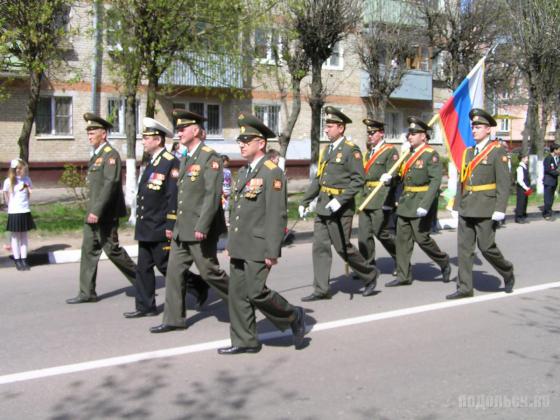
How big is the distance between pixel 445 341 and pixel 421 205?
8.39 feet

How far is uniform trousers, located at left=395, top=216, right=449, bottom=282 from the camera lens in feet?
27.7

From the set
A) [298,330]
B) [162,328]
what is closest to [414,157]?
[298,330]

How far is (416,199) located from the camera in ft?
27.7

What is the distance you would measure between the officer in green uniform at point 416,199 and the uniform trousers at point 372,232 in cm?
30

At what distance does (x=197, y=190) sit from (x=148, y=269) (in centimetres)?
119

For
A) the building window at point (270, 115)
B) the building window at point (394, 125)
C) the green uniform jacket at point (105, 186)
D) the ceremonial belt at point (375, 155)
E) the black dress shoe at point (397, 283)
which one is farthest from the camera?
the building window at point (394, 125)

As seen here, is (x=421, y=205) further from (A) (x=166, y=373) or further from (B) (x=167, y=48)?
(B) (x=167, y=48)

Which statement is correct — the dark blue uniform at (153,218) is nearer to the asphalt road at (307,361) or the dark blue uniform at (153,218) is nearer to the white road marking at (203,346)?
the asphalt road at (307,361)

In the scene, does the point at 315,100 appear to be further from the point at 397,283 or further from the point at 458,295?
the point at 458,295

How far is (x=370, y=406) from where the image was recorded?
4527 millimetres

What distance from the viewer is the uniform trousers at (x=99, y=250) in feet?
24.2

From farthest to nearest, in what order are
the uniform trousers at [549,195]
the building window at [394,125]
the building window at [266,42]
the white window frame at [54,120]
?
the building window at [394,125] → the white window frame at [54,120] → the building window at [266,42] → the uniform trousers at [549,195]

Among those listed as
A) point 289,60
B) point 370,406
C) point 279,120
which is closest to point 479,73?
point 370,406

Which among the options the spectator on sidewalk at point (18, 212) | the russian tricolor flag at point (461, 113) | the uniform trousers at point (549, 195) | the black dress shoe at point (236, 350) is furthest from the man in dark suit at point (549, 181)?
the black dress shoe at point (236, 350)
